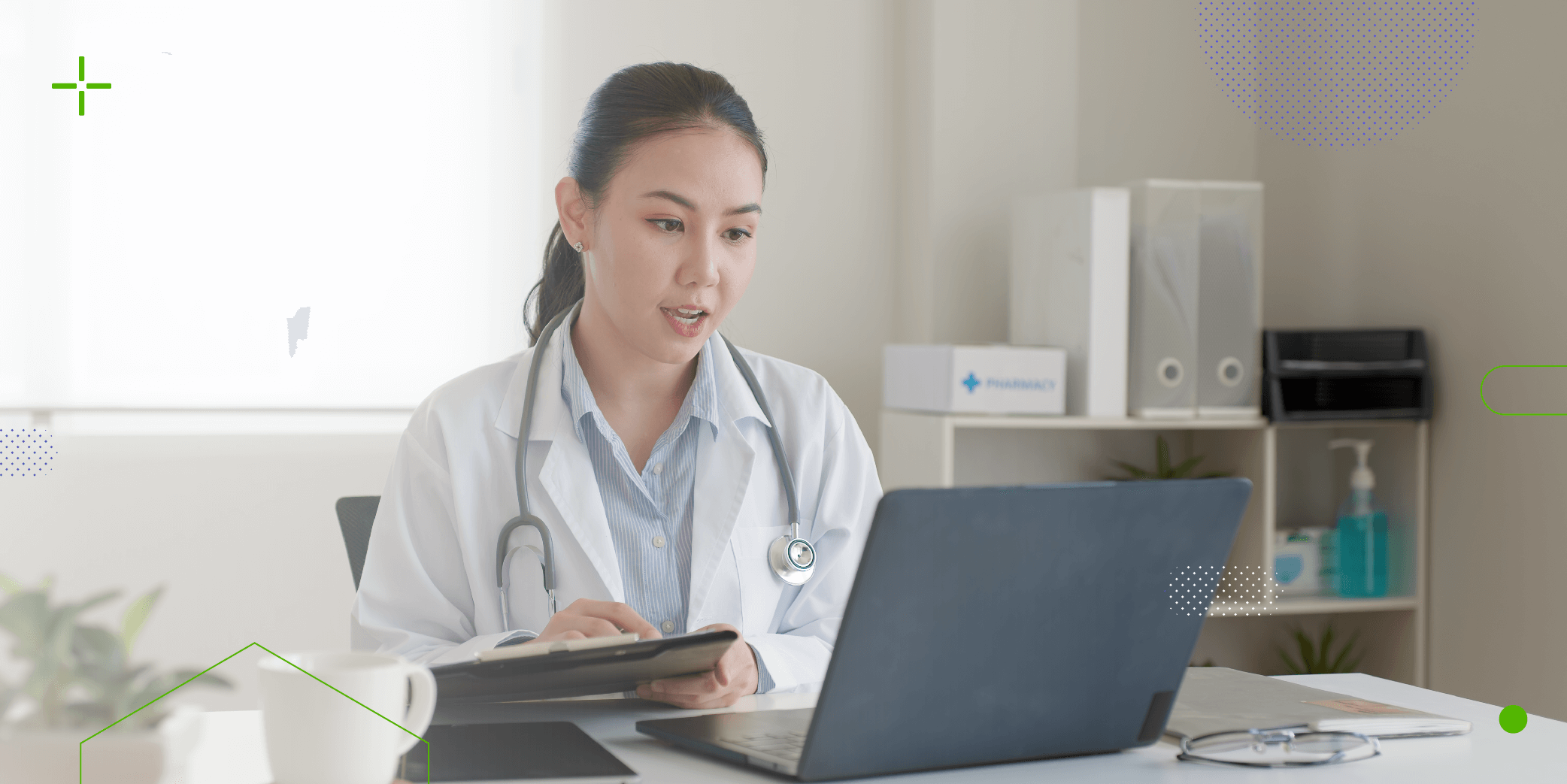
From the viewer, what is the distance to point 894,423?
8.64ft

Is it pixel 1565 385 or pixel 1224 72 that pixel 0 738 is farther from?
pixel 1224 72

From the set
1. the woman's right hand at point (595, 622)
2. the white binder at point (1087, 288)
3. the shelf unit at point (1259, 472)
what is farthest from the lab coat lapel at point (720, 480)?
the white binder at point (1087, 288)

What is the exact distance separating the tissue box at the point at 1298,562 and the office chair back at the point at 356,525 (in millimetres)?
1851

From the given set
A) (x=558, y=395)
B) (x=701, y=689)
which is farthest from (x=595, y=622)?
(x=558, y=395)

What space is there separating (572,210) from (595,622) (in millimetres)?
621

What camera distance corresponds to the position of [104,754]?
266 millimetres

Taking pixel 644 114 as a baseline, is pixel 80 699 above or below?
below

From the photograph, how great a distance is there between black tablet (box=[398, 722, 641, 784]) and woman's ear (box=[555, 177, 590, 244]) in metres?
0.74

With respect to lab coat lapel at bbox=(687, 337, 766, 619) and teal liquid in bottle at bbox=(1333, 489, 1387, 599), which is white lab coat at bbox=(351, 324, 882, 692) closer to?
lab coat lapel at bbox=(687, 337, 766, 619)

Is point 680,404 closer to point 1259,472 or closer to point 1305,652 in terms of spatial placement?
point 1259,472

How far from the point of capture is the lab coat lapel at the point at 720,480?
1.32 m

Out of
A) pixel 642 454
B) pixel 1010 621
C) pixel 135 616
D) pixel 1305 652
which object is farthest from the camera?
pixel 1305 652

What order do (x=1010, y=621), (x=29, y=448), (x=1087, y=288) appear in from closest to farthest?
(x=1010, y=621) → (x=29, y=448) → (x=1087, y=288)

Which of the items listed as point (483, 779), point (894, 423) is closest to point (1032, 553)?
point (483, 779)
